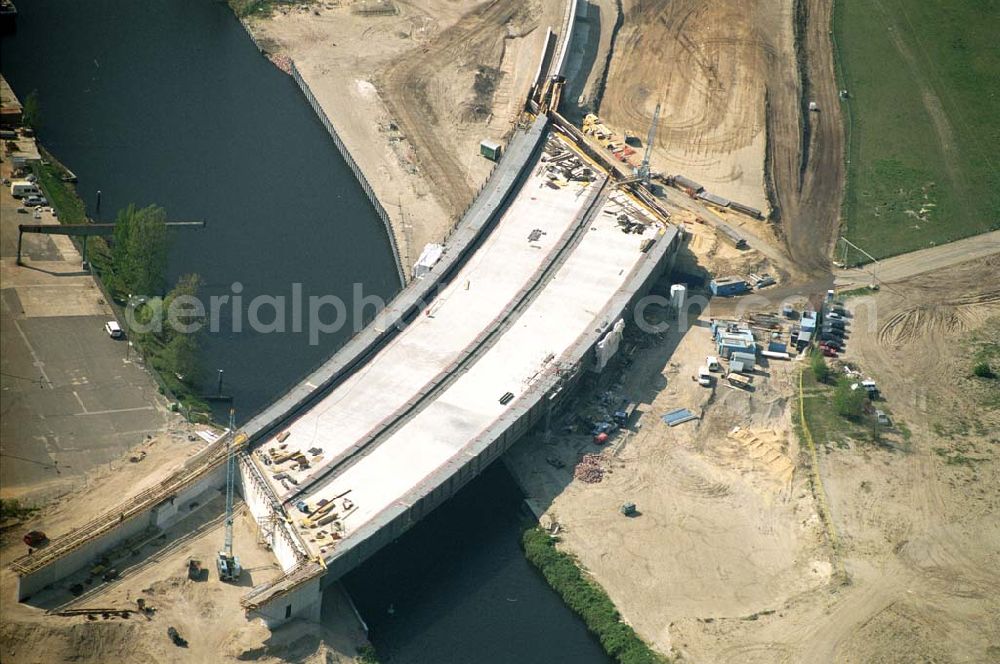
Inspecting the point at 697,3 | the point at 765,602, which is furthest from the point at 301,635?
the point at 697,3

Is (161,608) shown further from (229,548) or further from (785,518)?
(785,518)

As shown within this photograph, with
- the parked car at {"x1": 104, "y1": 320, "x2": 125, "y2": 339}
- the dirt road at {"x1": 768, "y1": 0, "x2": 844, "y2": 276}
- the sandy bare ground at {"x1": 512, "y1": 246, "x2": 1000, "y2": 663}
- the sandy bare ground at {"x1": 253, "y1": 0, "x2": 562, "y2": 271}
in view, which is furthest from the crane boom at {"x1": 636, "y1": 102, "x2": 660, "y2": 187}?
the parked car at {"x1": 104, "y1": 320, "x2": 125, "y2": 339}

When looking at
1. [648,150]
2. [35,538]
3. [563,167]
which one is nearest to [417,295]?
[563,167]

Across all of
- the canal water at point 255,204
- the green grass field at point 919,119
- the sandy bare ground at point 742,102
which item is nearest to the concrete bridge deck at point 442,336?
the canal water at point 255,204

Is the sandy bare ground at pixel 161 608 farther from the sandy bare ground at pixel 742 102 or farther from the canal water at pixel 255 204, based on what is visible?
the sandy bare ground at pixel 742 102

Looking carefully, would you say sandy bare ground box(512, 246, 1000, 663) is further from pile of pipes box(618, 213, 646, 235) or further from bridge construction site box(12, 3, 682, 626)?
pile of pipes box(618, 213, 646, 235)
